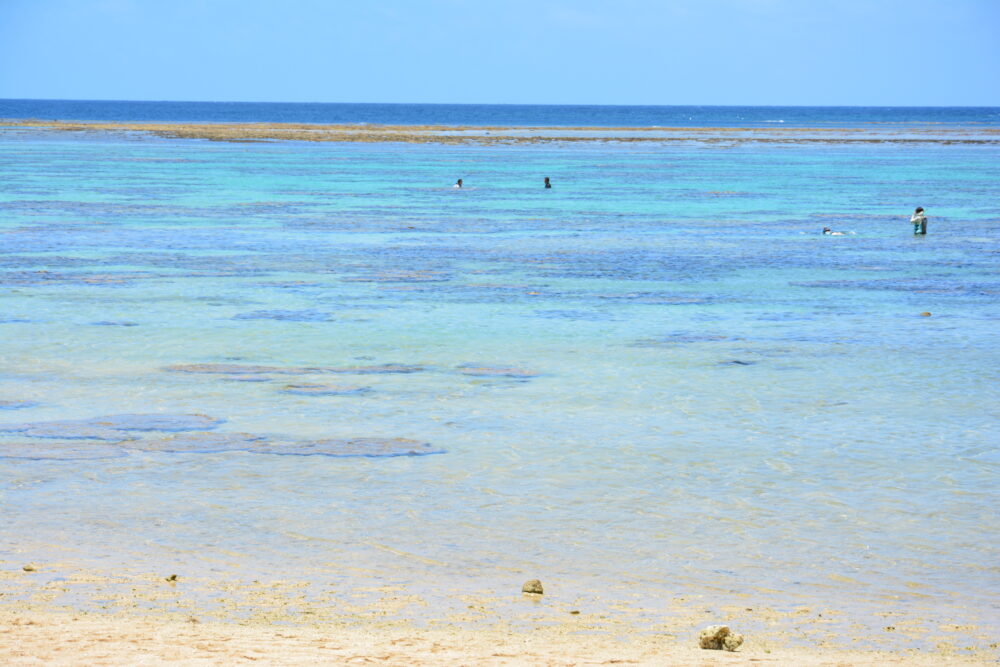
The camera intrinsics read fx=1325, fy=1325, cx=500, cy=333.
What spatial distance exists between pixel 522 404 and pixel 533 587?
549cm

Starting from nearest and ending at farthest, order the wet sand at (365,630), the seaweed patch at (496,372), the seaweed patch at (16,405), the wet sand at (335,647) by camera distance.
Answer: the wet sand at (335,647) < the wet sand at (365,630) < the seaweed patch at (16,405) < the seaweed patch at (496,372)

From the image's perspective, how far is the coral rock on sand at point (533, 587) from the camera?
8195mm

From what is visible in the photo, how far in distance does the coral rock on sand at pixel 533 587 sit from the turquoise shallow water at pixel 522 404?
Answer: 29 cm

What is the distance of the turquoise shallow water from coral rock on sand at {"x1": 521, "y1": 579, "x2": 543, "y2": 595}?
0.97 ft

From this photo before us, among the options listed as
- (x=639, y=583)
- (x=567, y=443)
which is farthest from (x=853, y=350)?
(x=639, y=583)

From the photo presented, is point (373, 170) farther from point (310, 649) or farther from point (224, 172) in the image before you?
point (310, 649)

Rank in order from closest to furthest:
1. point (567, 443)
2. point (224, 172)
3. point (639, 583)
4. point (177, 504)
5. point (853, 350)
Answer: point (639, 583)
point (177, 504)
point (567, 443)
point (853, 350)
point (224, 172)

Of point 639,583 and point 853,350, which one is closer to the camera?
point 639,583

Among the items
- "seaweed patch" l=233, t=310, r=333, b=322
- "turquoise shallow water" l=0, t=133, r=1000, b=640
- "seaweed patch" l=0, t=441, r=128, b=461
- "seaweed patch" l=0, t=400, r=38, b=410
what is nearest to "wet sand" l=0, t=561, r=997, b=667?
"turquoise shallow water" l=0, t=133, r=1000, b=640

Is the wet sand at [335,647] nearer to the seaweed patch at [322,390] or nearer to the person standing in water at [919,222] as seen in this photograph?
the seaweed patch at [322,390]

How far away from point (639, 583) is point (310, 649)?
2.53m

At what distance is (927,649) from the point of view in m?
7.30

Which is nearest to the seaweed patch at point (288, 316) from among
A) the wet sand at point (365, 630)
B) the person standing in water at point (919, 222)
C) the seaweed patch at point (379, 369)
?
the seaweed patch at point (379, 369)

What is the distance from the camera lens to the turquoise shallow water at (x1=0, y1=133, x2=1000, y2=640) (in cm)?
911
